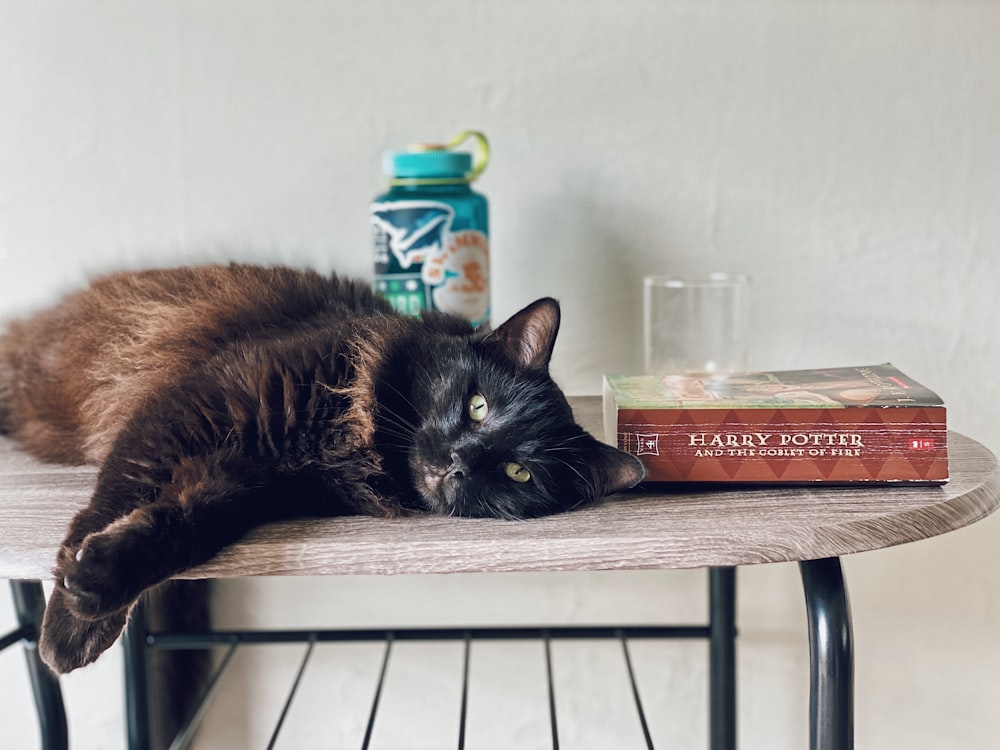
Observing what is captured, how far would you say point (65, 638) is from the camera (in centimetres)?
59

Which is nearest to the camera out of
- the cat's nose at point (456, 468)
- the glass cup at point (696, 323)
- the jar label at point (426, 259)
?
the cat's nose at point (456, 468)

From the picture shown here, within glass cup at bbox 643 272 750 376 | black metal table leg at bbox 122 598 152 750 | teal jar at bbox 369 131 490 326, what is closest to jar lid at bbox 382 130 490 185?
teal jar at bbox 369 131 490 326

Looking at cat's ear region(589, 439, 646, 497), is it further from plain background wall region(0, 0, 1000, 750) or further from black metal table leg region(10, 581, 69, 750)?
black metal table leg region(10, 581, 69, 750)

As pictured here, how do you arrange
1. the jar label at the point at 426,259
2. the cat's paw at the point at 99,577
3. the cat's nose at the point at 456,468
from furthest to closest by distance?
the jar label at the point at 426,259, the cat's nose at the point at 456,468, the cat's paw at the point at 99,577

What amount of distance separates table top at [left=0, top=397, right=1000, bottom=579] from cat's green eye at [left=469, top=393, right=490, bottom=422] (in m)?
0.09

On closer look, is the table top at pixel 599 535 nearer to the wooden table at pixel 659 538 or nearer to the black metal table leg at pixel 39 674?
the wooden table at pixel 659 538

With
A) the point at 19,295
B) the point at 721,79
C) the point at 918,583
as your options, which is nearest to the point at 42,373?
the point at 19,295

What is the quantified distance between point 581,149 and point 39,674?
3.15 feet

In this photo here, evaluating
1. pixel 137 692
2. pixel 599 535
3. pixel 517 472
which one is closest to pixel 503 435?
pixel 517 472

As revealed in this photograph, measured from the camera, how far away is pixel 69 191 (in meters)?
1.13

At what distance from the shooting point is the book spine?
689mm

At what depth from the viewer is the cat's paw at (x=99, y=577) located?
0.56 meters

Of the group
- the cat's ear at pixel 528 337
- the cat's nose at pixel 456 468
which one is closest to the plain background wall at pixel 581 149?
the cat's ear at pixel 528 337

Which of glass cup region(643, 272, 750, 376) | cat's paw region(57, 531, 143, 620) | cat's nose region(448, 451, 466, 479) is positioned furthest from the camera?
glass cup region(643, 272, 750, 376)
